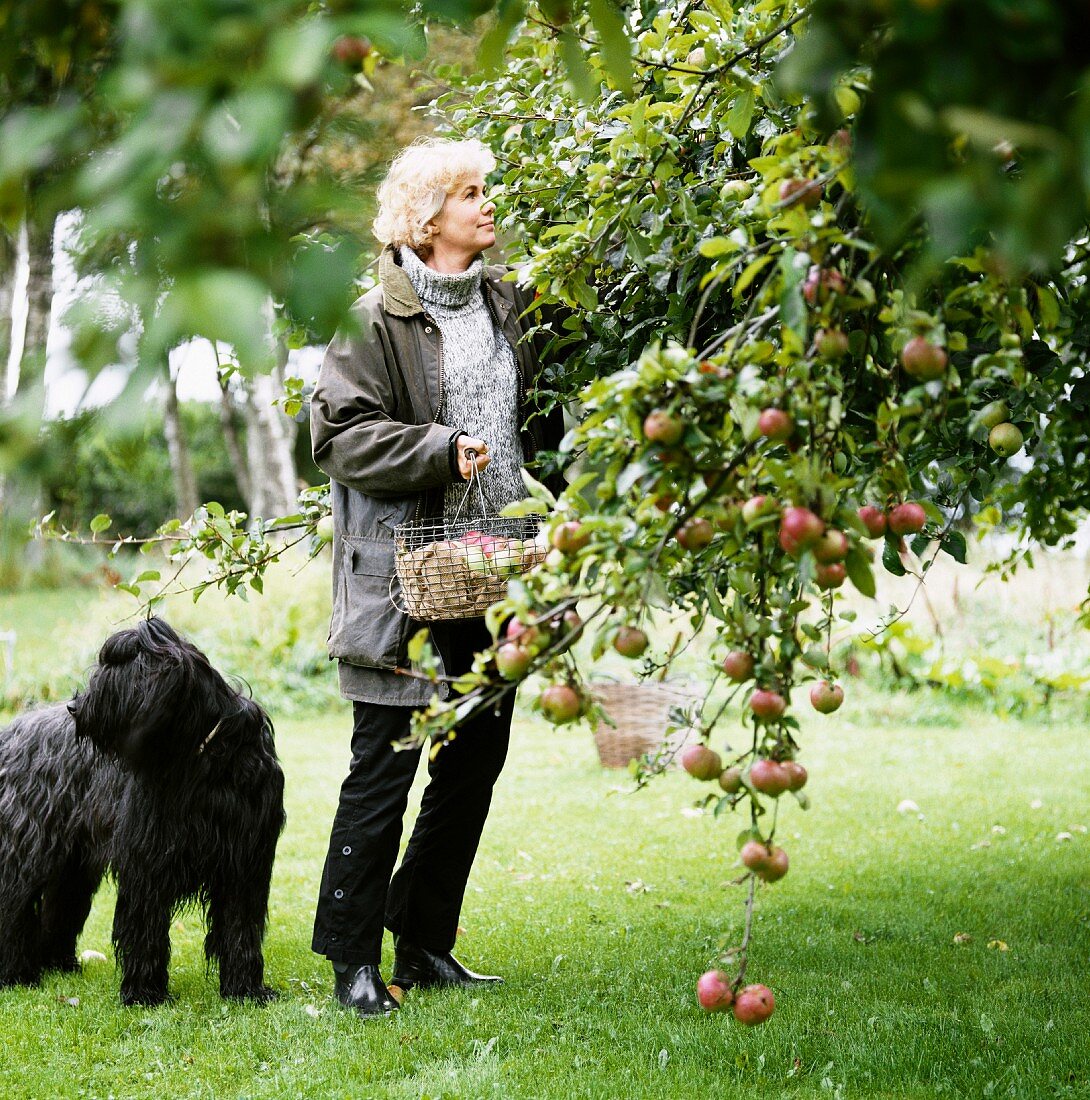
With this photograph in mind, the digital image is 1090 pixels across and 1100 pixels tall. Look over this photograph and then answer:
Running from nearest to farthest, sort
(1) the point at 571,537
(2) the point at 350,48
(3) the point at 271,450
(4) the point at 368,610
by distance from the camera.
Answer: (2) the point at 350,48 < (1) the point at 571,537 < (4) the point at 368,610 < (3) the point at 271,450

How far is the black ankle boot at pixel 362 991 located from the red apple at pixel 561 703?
171 centimetres

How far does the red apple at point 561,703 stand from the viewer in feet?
4.95

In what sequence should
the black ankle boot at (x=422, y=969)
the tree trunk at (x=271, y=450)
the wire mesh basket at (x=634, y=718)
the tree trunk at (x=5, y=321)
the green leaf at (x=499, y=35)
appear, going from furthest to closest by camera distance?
the tree trunk at (x=271, y=450) < the wire mesh basket at (x=634, y=718) < the black ankle boot at (x=422, y=969) < the green leaf at (x=499, y=35) < the tree trunk at (x=5, y=321)

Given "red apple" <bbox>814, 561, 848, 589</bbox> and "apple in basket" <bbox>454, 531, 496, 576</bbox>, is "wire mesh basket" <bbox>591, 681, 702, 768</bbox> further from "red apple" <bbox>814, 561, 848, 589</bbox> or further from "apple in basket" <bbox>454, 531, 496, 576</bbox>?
"red apple" <bbox>814, 561, 848, 589</bbox>

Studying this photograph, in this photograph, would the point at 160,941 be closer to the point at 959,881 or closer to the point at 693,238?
the point at 693,238

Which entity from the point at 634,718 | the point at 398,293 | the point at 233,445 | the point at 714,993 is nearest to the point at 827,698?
the point at 714,993

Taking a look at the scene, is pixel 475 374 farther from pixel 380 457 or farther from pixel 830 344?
pixel 830 344

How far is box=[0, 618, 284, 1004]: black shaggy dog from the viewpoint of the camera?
117 inches

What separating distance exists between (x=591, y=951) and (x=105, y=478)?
15.6m

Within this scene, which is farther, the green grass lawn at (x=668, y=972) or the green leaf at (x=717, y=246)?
the green grass lawn at (x=668, y=972)

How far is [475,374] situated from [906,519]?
1578 millimetres

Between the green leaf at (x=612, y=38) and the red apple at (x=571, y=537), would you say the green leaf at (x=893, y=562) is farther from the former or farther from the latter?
the green leaf at (x=612, y=38)

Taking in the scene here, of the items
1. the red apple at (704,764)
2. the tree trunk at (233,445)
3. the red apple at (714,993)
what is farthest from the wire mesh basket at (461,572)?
the tree trunk at (233,445)

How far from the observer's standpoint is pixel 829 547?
1.39 meters
